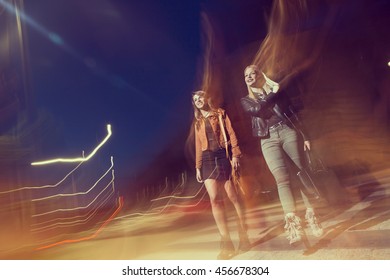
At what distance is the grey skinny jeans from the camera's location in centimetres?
235

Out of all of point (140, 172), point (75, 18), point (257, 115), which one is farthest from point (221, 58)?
point (75, 18)

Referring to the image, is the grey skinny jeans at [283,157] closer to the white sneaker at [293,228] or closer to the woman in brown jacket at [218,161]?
the white sneaker at [293,228]

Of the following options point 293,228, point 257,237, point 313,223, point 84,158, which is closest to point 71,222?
point 84,158

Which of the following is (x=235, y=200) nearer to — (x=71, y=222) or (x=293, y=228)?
(x=293, y=228)

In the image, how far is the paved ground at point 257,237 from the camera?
2.20 meters

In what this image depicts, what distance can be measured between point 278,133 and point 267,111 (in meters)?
0.16

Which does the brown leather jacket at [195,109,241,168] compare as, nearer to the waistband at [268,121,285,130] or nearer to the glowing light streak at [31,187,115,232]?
the waistband at [268,121,285,130]

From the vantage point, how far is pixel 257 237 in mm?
Result: 2453

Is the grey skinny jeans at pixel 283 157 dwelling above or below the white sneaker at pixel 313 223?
above

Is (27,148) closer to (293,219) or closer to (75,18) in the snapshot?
(75,18)

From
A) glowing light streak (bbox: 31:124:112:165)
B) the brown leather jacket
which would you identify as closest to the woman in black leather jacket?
the brown leather jacket

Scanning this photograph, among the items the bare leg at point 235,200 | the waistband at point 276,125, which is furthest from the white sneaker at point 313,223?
the waistband at point 276,125

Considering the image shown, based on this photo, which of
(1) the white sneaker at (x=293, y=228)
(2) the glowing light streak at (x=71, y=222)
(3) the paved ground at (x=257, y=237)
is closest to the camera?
(3) the paved ground at (x=257, y=237)
